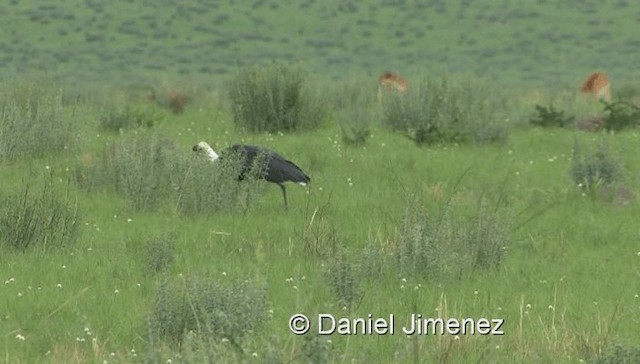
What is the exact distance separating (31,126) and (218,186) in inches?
165

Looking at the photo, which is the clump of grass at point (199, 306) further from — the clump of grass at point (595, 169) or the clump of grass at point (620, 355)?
the clump of grass at point (595, 169)

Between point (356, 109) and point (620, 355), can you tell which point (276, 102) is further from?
point (620, 355)

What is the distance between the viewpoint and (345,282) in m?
8.88

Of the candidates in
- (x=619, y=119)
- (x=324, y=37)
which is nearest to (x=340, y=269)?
(x=619, y=119)

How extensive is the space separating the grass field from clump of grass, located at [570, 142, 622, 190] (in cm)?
4

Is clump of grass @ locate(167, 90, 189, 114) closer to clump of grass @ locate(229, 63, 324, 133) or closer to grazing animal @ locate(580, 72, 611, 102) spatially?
clump of grass @ locate(229, 63, 324, 133)

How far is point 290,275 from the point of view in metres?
9.77

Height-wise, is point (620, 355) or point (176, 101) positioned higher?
point (620, 355)

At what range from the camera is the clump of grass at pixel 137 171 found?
12.6 m

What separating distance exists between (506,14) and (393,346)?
47.8 meters

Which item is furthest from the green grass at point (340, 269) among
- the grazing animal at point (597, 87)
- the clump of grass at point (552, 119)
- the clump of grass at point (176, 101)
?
the grazing animal at point (597, 87)

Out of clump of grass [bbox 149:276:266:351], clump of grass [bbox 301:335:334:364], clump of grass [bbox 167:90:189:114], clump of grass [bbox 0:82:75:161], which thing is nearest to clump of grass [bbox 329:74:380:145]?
clump of grass [bbox 167:90:189:114]

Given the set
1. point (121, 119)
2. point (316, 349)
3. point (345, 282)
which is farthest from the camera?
point (121, 119)

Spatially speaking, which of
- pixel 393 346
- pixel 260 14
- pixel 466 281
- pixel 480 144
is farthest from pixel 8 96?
pixel 260 14
